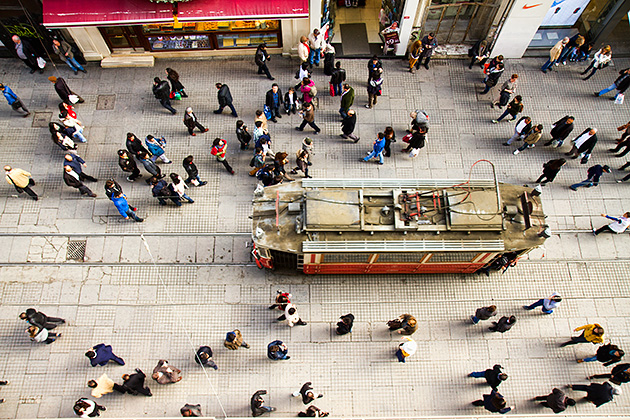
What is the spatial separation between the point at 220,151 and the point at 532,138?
998 cm

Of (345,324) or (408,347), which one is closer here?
(408,347)

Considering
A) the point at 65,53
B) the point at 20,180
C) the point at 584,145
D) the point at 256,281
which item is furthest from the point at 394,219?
the point at 65,53

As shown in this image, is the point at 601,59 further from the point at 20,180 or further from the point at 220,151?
the point at 20,180

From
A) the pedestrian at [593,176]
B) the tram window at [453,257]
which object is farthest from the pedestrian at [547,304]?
the pedestrian at [593,176]

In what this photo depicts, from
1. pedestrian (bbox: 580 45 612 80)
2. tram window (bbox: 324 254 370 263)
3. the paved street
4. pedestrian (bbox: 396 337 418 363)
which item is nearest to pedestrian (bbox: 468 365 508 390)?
the paved street

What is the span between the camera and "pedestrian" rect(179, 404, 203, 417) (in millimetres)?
10000

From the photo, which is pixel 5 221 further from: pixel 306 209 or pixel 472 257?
pixel 472 257

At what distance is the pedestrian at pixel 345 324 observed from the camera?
11.0m

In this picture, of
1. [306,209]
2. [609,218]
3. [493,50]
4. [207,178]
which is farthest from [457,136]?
[207,178]

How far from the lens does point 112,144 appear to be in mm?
14555

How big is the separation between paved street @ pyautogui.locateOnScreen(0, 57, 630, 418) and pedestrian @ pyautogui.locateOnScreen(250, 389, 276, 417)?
0.43 metres

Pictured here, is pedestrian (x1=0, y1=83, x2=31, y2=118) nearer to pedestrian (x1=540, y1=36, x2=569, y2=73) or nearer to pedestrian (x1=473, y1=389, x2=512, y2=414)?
pedestrian (x1=473, y1=389, x2=512, y2=414)

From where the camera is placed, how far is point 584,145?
44.5 ft

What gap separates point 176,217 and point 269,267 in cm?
352
